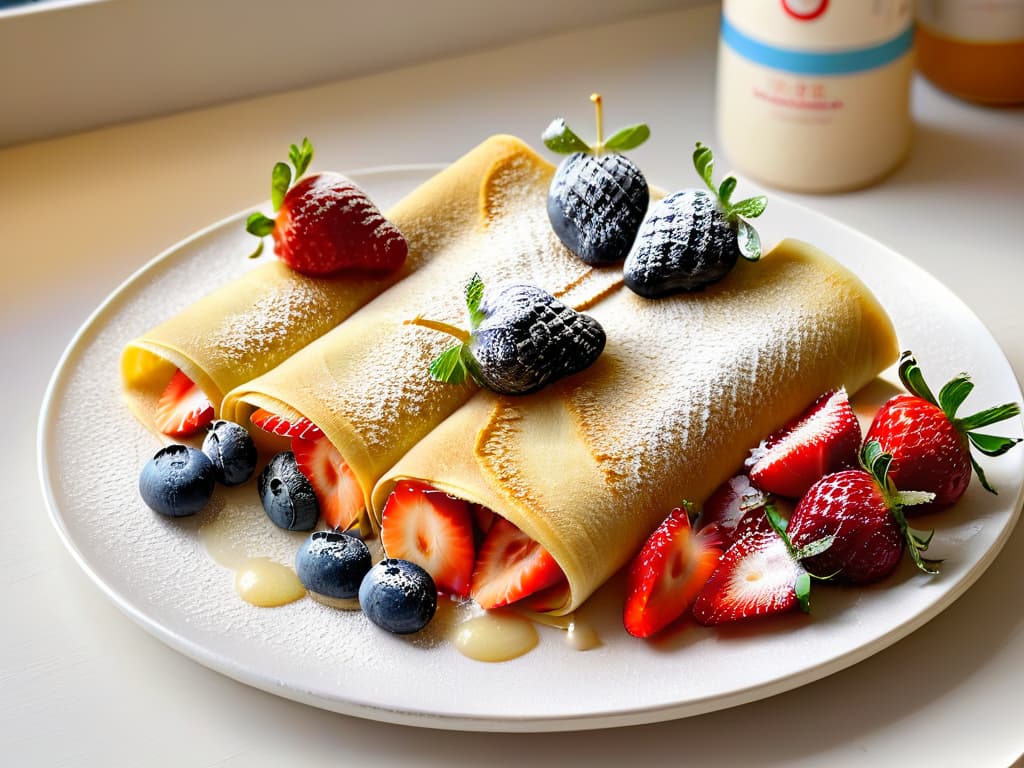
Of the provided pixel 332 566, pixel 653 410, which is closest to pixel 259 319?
pixel 332 566

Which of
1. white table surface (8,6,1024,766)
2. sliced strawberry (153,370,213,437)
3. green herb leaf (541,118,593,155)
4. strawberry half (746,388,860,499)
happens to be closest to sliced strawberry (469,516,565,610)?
white table surface (8,6,1024,766)

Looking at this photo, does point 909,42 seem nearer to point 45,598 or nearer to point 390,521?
point 390,521

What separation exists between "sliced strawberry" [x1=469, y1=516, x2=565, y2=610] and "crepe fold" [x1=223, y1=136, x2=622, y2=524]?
0.13 m

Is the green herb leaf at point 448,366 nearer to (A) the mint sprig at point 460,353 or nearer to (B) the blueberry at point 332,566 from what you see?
(A) the mint sprig at point 460,353

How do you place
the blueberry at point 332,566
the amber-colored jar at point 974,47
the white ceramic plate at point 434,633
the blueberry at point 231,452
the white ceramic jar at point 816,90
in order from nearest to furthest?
1. the white ceramic plate at point 434,633
2. the blueberry at point 332,566
3. the blueberry at point 231,452
4. the white ceramic jar at point 816,90
5. the amber-colored jar at point 974,47

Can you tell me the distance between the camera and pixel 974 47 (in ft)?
6.15

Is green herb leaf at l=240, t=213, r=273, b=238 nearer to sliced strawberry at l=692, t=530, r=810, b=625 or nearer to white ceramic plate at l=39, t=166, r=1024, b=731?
white ceramic plate at l=39, t=166, r=1024, b=731

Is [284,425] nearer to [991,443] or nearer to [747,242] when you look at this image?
[747,242]

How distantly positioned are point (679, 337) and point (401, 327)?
0.29 m

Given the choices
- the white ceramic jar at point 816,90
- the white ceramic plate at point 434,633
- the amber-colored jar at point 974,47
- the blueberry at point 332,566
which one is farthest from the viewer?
the amber-colored jar at point 974,47

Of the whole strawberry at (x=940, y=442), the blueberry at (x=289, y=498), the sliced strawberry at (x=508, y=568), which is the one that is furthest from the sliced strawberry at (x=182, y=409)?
the whole strawberry at (x=940, y=442)

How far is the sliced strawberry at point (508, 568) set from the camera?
3.65 feet

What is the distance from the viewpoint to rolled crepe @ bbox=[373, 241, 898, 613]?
3.66 feet

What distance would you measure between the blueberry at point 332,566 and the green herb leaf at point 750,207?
0.53m
